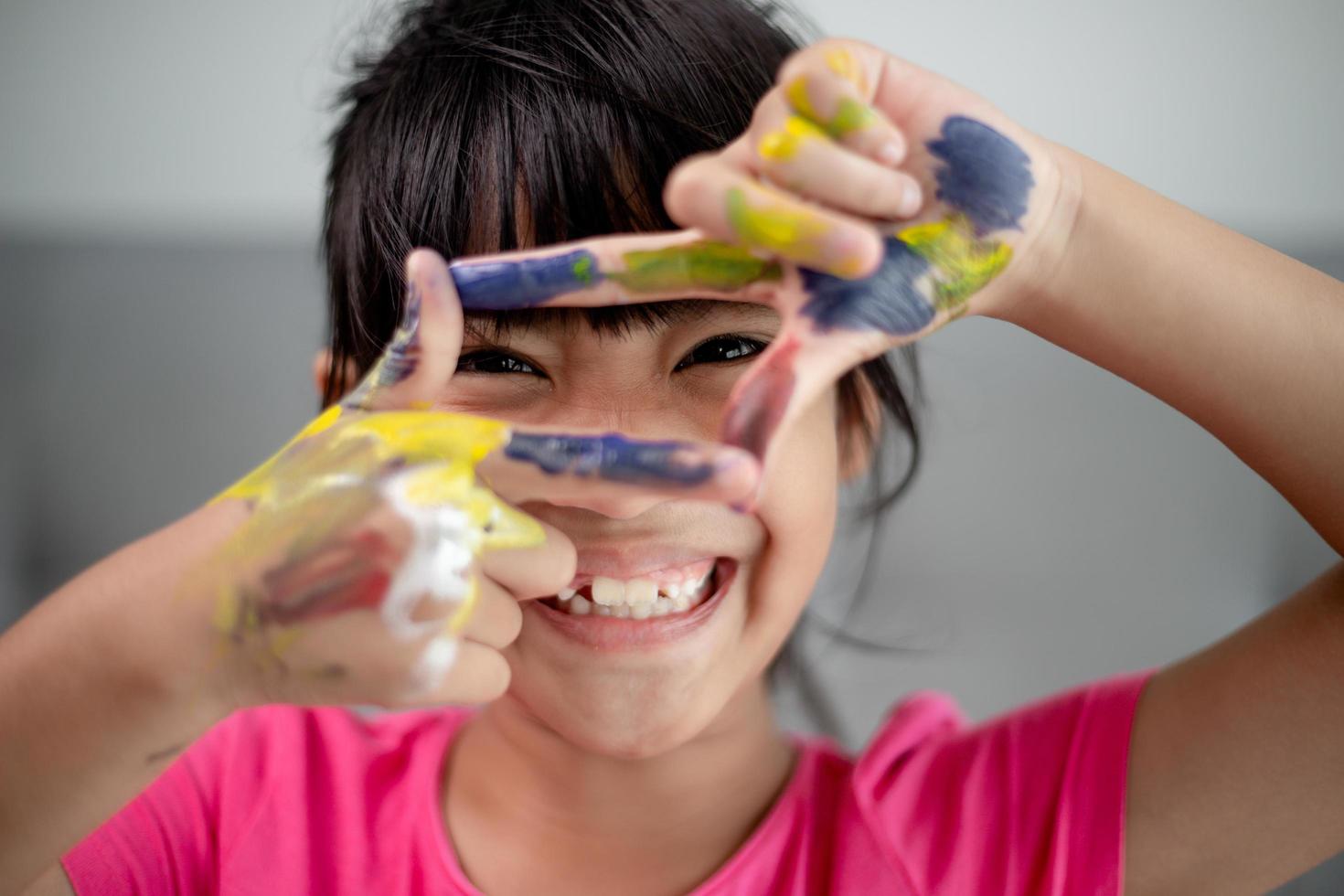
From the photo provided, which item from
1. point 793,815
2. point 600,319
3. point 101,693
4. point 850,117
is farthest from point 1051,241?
point 101,693

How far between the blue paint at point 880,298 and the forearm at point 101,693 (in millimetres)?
368

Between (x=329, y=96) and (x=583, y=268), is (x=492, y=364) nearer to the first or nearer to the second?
(x=583, y=268)

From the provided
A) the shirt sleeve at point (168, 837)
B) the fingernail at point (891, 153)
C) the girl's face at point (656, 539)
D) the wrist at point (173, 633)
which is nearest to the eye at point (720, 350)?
the girl's face at point (656, 539)

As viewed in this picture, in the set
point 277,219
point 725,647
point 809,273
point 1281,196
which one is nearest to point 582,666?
point 725,647

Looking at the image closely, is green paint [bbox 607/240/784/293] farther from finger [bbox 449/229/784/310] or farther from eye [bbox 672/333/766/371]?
eye [bbox 672/333/766/371]

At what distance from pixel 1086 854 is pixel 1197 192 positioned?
0.99 metres

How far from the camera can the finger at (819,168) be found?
559 mm

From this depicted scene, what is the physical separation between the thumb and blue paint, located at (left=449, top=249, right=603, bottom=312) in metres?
0.01

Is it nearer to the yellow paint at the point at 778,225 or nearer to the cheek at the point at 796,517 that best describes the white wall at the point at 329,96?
the cheek at the point at 796,517

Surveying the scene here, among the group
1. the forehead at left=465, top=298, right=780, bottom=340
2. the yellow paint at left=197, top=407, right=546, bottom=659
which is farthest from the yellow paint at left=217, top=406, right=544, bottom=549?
the forehead at left=465, top=298, right=780, bottom=340

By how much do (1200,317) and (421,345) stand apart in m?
0.49

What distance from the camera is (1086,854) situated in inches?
31.9

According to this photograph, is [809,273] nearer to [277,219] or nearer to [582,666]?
[582,666]

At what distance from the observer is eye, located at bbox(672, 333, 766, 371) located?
29.9 inches
